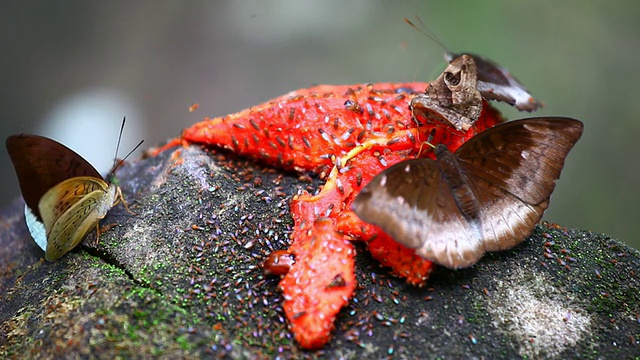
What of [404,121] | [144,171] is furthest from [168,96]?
[404,121]

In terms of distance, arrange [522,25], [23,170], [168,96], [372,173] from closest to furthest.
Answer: [372,173] < [23,170] < [522,25] < [168,96]

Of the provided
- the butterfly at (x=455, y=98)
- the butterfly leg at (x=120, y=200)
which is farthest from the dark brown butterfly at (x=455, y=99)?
the butterfly leg at (x=120, y=200)

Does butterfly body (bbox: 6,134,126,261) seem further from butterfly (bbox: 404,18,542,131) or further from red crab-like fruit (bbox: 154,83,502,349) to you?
butterfly (bbox: 404,18,542,131)

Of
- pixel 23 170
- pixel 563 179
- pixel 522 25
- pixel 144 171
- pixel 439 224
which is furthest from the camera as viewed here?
pixel 522 25

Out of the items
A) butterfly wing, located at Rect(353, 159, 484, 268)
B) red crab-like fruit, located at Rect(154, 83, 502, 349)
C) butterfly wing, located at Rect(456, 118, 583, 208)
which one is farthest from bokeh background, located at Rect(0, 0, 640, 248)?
butterfly wing, located at Rect(353, 159, 484, 268)

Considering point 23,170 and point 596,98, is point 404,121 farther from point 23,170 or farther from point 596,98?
point 596,98

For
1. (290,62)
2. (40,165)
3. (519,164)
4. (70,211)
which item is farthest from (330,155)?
(290,62)

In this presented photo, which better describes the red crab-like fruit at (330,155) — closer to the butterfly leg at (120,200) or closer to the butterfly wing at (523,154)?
the butterfly wing at (523,154)

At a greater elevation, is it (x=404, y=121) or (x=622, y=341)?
(x=404, y=121)
